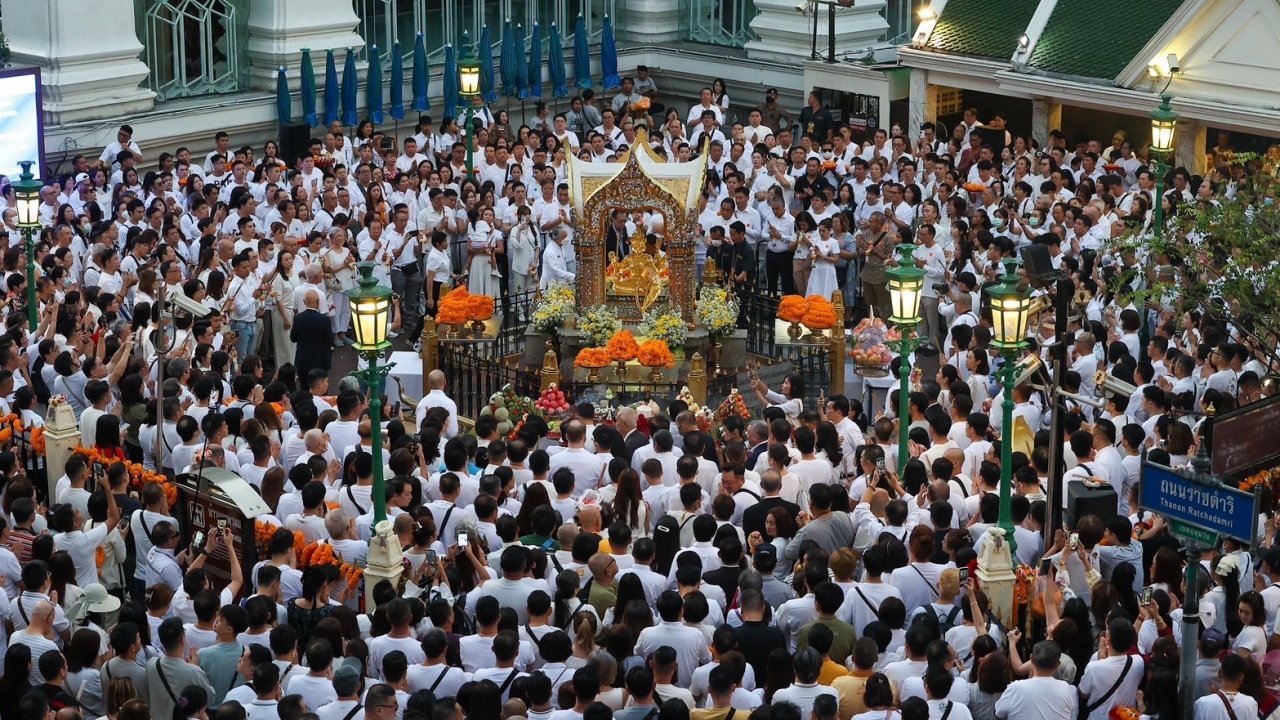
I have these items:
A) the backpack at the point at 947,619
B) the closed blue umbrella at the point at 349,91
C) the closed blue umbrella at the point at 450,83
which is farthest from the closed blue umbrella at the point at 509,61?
the backpack at the point at 947,619

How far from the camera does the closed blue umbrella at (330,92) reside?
28.3m

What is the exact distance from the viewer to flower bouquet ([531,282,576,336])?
20.4m

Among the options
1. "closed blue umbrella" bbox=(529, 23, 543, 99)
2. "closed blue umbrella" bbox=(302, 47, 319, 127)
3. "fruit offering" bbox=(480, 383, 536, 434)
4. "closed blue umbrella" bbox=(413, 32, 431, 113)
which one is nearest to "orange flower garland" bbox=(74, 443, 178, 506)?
"fruit offering" bbox=(480, 383, 536, 434)

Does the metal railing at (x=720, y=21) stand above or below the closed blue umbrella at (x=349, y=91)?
above

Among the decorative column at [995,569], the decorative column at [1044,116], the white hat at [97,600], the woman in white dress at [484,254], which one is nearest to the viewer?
the decorative column at [995,569]

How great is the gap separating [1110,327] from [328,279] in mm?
Result: 8628

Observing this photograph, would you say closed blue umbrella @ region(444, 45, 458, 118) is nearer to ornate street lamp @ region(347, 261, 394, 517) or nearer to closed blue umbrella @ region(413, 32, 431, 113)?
closed blue umbrella @ region(413, 32, 431, 113)

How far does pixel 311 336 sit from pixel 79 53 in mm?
9308

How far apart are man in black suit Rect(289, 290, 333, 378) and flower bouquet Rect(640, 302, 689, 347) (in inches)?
130

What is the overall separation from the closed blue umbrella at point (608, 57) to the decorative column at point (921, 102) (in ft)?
20.5

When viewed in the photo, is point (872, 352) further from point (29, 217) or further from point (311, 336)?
point (29, 217)

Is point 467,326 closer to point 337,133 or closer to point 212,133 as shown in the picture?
point 337,133

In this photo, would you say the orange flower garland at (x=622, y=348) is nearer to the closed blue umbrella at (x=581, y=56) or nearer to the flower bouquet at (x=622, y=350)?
the flower bouquet at (x=622, y=350)

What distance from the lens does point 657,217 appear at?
73.3 ft
